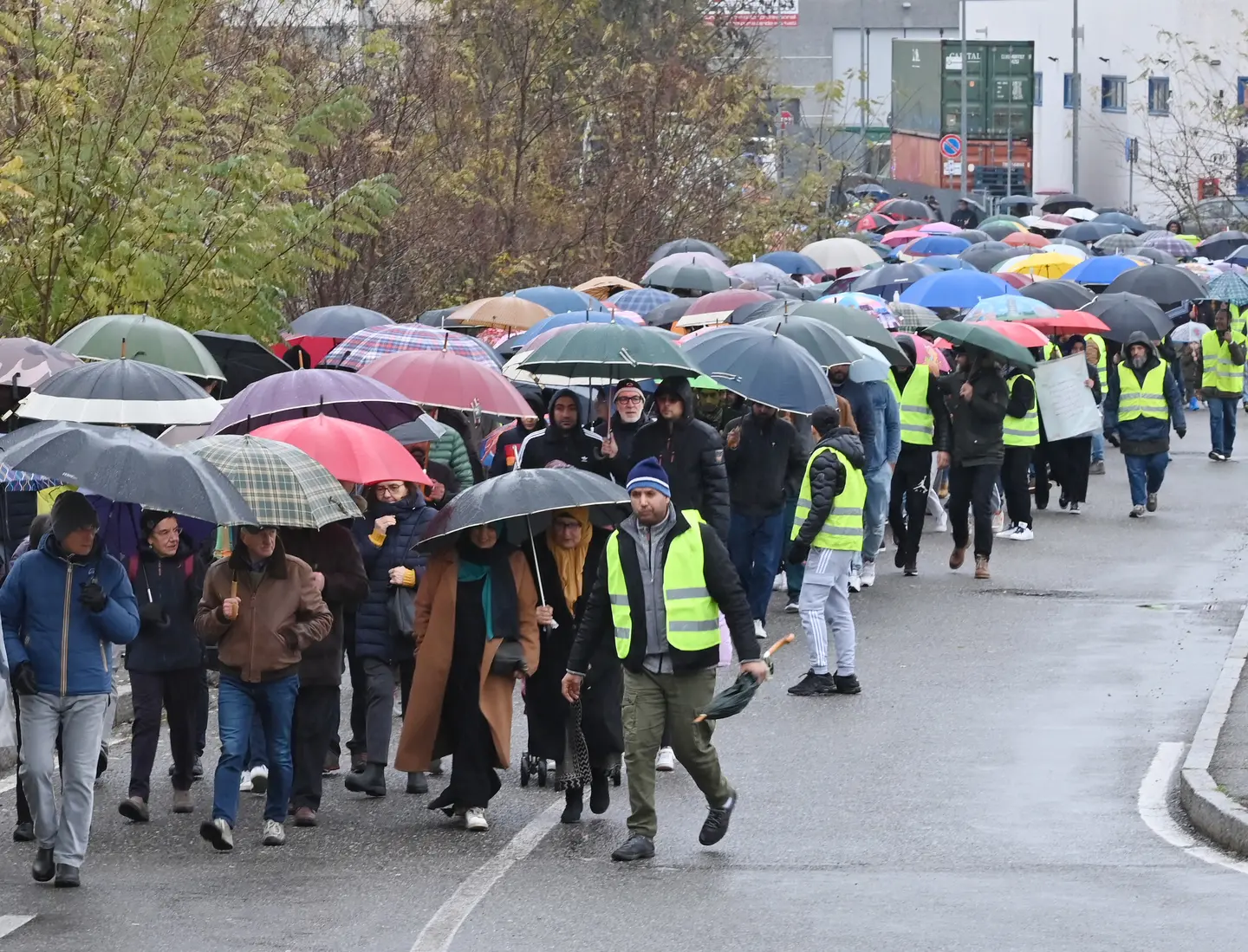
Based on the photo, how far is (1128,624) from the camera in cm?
1639

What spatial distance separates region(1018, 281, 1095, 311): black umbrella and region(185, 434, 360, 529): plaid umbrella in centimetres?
1658

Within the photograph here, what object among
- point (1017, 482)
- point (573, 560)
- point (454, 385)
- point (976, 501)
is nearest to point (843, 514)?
point (454, 385)

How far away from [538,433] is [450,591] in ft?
11.7

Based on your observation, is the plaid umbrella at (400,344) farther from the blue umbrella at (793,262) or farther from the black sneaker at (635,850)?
the blue umbrella at (793,262)

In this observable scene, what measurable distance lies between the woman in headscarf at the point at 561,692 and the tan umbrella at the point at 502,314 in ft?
32.2

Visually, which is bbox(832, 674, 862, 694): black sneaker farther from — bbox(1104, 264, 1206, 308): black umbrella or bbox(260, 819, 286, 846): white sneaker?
bbox(1104, 264, 1206, 308): black umbrella

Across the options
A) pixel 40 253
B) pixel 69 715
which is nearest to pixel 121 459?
pixel 69 715

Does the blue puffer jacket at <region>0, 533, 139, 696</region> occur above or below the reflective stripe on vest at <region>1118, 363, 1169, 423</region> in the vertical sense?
above

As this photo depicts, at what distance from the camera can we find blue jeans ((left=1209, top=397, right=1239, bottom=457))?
26.9 meters

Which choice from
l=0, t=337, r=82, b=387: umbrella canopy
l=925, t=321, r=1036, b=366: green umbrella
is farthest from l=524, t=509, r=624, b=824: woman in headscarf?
l=925, t=321, r=1036, b=366: green umbrella

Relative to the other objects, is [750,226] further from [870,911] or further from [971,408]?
[870,911]

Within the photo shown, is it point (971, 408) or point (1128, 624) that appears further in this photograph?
point (971, 408)

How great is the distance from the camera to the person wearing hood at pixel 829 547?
1384 centimetres

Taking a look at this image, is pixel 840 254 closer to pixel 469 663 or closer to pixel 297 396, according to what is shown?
pixel 297 396
